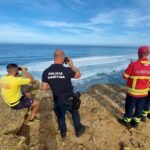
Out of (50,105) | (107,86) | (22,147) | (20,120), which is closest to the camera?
(22,147)

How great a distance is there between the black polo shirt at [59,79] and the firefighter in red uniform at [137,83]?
4.86ft

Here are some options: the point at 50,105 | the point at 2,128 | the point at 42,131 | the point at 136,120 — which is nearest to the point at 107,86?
the point at 50,105

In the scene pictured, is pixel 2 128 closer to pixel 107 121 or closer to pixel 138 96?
pixel 107 121

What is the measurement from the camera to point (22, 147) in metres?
4.47

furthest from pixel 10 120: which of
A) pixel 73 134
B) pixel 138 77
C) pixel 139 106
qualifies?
pixel 138 77

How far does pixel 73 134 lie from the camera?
Answer: 5277mm

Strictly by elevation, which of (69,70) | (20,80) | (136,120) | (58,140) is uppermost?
(69,70)

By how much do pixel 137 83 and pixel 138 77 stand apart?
0.53ft

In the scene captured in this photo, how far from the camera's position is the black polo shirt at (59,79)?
4633 mm

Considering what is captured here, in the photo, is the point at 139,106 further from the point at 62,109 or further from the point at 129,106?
the point at 62,109

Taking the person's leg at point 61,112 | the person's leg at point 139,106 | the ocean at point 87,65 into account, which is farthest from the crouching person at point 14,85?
the ocean at point 87,65

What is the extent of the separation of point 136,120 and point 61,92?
2.20 meters

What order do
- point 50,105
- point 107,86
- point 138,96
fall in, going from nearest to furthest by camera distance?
point 138,96, point 50,105, point 107,86

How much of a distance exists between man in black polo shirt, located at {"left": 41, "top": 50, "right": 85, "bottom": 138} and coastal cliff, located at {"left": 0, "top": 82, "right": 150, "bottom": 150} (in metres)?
0.49
